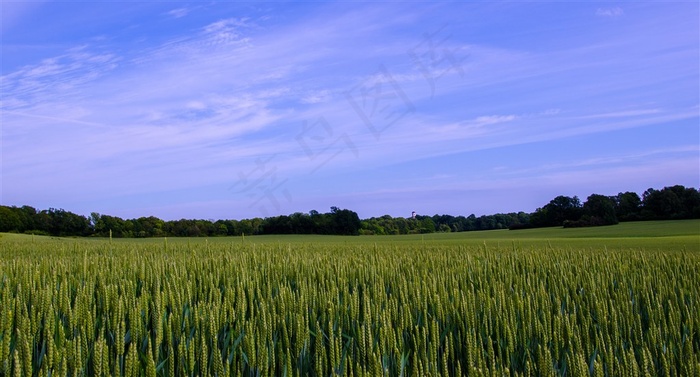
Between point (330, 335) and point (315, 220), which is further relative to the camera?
point (315, 220)

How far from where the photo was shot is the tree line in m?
36.9

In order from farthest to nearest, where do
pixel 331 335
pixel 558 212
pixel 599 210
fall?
pixel 558 212, pixel 599 210, pixel 331 335

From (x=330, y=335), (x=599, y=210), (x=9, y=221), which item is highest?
(x=9, y=221)

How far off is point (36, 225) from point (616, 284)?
41.4 m

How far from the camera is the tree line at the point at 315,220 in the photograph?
121 feet

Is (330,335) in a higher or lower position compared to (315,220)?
lower

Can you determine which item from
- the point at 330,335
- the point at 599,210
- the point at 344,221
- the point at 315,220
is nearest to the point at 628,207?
the point at 599,210

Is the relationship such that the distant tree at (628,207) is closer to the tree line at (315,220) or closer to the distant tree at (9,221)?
the tree line at (315,220)

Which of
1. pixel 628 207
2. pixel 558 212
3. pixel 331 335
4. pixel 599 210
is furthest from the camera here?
pixel 558 212

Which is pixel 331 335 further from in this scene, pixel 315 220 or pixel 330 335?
pixel 315 220

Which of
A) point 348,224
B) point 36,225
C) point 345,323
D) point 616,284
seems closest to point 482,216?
point 348,224

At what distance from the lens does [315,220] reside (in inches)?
1578

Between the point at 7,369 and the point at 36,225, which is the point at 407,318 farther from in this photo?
the point at 36,225

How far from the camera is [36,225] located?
3944 cm
